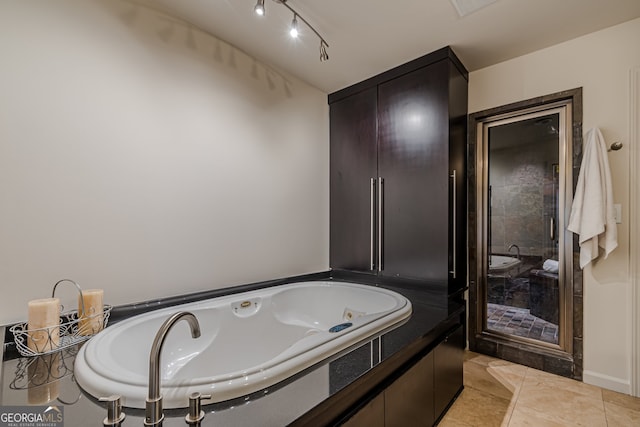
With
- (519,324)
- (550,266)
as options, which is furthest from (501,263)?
(519,324)

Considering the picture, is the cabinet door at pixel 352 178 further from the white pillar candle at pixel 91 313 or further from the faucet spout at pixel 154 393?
the faucet spout at pixel 154 393

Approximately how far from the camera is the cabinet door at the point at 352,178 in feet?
8.75

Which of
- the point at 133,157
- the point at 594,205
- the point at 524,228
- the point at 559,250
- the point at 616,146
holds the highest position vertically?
the point at 616,146

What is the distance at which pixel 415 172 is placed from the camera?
2.35m

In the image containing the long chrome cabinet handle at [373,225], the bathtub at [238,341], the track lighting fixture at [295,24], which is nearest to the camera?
the bathtub at [238,341]

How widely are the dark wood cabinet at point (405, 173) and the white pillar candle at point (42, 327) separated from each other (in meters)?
2.12

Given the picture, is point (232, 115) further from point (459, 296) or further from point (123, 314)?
point (459, 296)

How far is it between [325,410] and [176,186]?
1.56 metres

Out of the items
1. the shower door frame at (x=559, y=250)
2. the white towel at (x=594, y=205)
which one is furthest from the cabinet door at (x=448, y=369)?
the white towel at (x=594, y=205)

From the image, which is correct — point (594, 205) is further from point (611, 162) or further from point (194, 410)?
point (194, 410)

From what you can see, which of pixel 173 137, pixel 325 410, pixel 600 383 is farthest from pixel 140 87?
pixel 600 383

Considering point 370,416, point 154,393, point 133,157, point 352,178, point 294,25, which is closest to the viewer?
point 154,393

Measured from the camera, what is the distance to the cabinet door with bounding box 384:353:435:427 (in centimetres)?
123

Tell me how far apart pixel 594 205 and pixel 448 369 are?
146 cm
